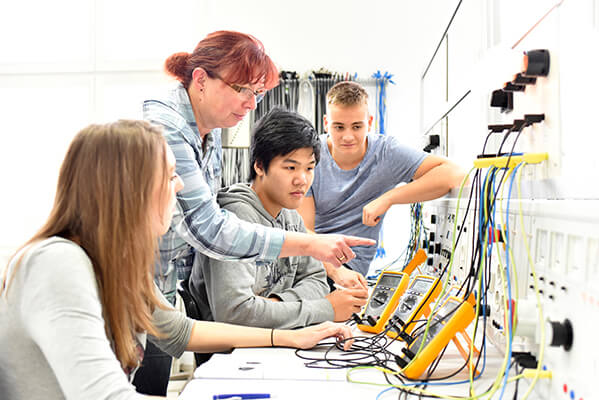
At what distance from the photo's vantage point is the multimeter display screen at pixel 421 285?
1335mm

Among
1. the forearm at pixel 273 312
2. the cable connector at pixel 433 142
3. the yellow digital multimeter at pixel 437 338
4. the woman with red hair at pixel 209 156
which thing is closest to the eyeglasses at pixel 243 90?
the woman with red hair at pixel 209 156

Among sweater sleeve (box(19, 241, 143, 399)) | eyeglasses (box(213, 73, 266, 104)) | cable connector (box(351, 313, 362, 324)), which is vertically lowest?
cable connector (box(351, 313, 362, 324))

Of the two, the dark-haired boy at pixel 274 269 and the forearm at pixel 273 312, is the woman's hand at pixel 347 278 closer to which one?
the dark-haired boy at pixel 274 269

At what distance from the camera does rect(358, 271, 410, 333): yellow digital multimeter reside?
141 centimetres

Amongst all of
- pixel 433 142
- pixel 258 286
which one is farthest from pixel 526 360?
pixel 433 142

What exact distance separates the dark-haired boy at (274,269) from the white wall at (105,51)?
2.46m

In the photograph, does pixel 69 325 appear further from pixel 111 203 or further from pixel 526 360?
pixel 526 360

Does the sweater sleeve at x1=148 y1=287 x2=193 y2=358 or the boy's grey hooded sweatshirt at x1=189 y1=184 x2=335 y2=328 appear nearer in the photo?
the sweater sleeve at x1=148 y1=287 x2=193 y2=358

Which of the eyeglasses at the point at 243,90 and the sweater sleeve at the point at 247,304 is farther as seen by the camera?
the eyeglasses at the point at 243,90

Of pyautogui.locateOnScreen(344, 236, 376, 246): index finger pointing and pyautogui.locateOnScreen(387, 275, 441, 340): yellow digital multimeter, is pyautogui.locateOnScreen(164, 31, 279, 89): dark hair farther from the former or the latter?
pyautogui.locateOnScreen(387, 275, 441, 340): yellow digital multimeter

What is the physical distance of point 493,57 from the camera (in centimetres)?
117

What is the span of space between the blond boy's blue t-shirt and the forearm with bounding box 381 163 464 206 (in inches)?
6.9

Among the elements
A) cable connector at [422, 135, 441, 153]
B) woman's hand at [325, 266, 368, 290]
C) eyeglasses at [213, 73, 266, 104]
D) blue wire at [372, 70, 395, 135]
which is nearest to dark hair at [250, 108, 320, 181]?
eyeglasses at [213, 73, 266, 104]

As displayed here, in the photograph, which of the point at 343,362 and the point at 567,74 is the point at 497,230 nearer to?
the point at 567,74
